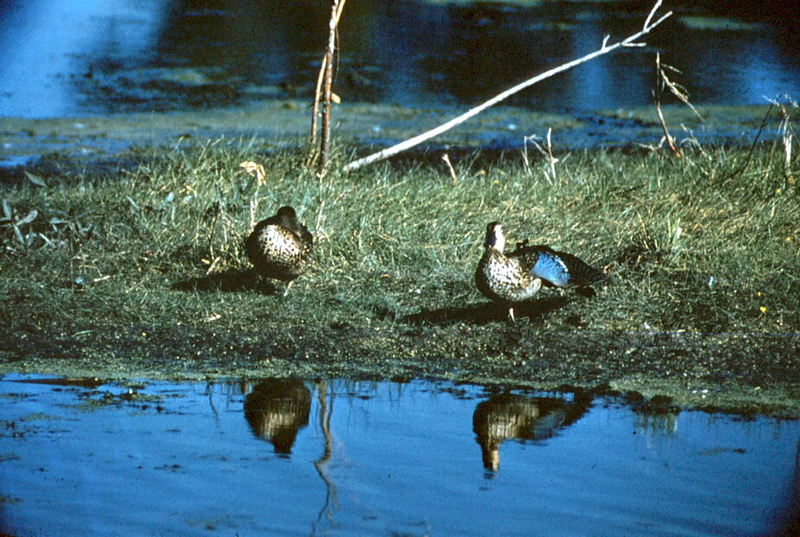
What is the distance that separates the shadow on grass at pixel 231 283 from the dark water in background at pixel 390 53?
588 centimetres

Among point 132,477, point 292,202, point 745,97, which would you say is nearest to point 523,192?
point 292,202

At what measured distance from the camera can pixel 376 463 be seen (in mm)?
3723

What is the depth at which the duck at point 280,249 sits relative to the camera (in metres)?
5.78

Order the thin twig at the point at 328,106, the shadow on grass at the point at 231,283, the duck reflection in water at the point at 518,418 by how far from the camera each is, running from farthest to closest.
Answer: the thin twig at the point at 328,106 < the shadow on grass at the point at 231,283 < the duck reflection in water at the point at 518,418

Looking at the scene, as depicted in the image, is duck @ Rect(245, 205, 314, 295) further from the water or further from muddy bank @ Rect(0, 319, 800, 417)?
the water

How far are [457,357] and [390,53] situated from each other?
10.8 m

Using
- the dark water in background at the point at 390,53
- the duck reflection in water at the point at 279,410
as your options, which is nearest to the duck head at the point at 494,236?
the duck reflection in water at the point at 279,410

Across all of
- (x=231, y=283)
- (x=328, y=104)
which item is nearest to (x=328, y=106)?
Result: (x=328, y=104)

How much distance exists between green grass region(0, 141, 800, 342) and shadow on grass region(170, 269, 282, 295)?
0.02 metres

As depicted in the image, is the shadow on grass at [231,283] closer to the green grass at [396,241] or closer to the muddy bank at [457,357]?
the green grass at [396,241]

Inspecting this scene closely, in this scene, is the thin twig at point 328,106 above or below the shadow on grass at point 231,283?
above

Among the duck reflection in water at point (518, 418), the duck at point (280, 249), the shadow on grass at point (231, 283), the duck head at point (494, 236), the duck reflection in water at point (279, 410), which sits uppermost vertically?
the duck head at point (494, 236)

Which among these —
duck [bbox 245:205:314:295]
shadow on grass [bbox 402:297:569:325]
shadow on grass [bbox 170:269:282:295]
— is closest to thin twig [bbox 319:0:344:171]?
shadow on grass [bbox 170:269:282:295]

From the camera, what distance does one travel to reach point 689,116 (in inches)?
471
